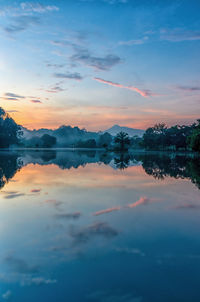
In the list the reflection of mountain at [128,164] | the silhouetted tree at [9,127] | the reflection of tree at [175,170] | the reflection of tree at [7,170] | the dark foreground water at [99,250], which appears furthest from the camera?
the silhouetted tree at [9,127]

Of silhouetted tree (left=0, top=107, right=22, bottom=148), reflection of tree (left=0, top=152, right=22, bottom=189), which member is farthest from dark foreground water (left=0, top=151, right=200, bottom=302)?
silhouetted tree (left=0, top=107, right=22, bottom=148)

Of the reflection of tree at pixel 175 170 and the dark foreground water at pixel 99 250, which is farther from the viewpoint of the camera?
the reflection of tree at pixel 175 170

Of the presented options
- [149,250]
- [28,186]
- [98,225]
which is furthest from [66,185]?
[149,250]

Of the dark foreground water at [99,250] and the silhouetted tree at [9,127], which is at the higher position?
the silhouetted tree at [9,127]

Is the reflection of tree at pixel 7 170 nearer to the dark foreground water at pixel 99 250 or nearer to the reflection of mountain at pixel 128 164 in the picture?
the reflection of mountain at pixel 128 164

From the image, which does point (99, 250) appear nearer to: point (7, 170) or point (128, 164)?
point (7, 170)

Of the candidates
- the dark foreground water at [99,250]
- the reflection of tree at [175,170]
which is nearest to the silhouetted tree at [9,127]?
the reflection of tree at [175,170]

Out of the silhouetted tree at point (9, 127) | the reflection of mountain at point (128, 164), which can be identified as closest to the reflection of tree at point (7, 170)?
the reflection of mountain at point (128, 164)

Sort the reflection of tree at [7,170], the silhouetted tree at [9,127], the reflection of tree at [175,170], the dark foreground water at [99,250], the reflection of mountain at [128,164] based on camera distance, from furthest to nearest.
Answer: the silhouetted tree at [9,127], the reflection of mountain at [128,164], the reflection of tree at [175,170], the reflection of tree at [7,170], the dark foreground water at [99,250]

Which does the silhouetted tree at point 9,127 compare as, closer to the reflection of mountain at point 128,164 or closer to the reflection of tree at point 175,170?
the reflection of mountain at point 128,164

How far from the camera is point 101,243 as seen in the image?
384 centimetres

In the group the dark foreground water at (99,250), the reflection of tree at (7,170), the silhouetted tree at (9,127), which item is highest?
the silhouetted tree at (9,127)

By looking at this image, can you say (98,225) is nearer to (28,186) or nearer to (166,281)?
(166,281)

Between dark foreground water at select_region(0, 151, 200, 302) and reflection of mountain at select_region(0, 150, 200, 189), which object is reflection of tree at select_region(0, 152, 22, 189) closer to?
reflection of mountain at select_region(0, 150, 200, 189)
